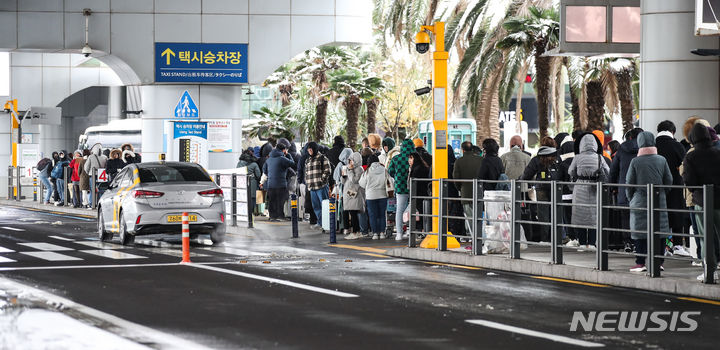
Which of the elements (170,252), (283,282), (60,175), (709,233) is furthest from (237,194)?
(709,233)

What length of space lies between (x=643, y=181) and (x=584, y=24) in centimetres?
729

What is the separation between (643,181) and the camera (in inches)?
580

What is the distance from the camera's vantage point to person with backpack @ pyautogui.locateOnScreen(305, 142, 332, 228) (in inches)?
953

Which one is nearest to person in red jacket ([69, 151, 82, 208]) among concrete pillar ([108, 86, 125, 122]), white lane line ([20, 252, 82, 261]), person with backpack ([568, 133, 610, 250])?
white lane line ([20, 252, 82, 261])

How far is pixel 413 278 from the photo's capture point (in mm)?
14820

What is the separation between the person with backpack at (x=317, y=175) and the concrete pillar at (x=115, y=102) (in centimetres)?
4089

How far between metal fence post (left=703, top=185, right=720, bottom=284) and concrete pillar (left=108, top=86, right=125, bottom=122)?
175 ft

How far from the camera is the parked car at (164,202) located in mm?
20438

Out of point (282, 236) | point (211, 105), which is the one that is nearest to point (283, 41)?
point (211, 105)

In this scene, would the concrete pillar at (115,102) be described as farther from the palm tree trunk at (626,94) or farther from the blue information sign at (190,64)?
the palm tree trunk at (626,94)

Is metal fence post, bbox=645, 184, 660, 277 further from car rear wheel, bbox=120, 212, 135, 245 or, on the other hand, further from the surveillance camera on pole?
car rear wheel, bbox=120, 212, 135, 245

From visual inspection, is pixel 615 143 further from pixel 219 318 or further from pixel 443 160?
pixel 219 318

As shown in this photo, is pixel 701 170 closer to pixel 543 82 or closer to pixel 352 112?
pixel 543 82

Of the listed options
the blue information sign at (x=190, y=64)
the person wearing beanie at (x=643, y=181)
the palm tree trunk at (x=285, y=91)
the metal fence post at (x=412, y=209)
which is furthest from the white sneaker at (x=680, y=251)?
the palm tree trunk at (x=285, y=91)
